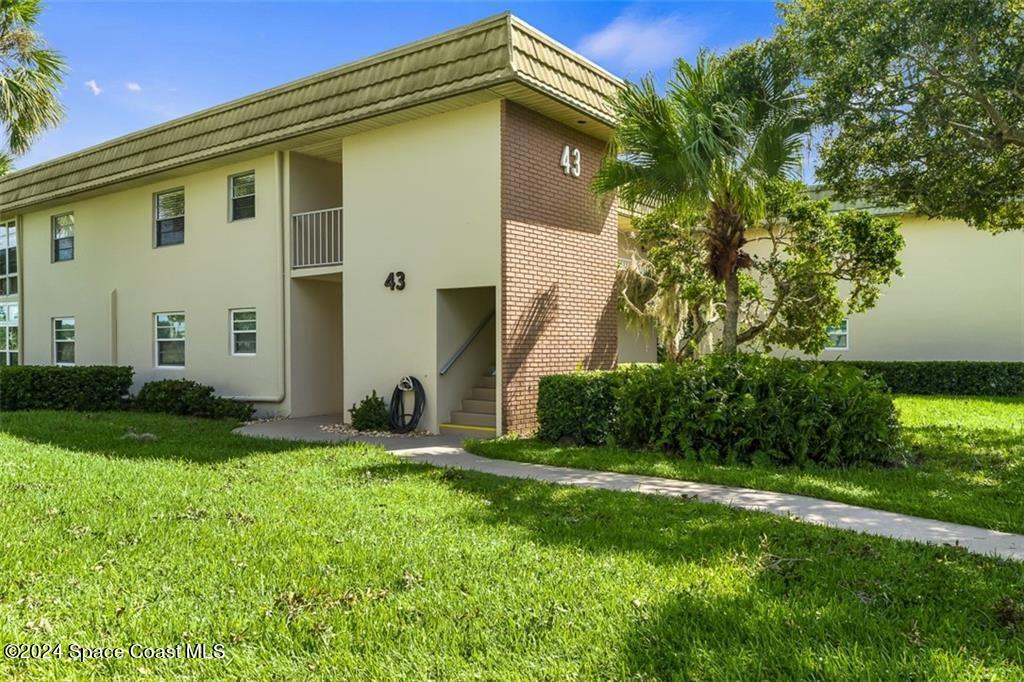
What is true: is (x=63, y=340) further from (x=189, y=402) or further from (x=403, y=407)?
(x=403, y=407)

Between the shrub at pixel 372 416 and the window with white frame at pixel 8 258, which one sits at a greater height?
the window with white frame at pixel 8 258

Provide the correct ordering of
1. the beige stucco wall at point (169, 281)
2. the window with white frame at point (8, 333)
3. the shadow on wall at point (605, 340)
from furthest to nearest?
1. the window with white frame at point (8, 333)
2. the beige stucco wall at point (169, 281)
3. the shadow on wall at point (605, 340)

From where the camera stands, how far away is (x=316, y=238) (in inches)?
506

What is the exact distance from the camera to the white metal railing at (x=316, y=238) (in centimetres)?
1260

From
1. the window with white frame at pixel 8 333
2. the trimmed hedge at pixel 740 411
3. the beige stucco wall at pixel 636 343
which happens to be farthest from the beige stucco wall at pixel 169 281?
the beige stucco wall at pixel 636 343

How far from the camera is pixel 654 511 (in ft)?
18.9

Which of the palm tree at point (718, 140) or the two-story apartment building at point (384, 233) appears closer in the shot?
the palm tree at point (718, 140)

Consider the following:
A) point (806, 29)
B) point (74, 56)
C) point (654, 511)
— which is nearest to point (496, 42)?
point (806, 29)

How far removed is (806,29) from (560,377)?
5398 mm

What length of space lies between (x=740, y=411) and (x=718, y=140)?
350 centimetres

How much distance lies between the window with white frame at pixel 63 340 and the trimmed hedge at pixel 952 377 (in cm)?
1939

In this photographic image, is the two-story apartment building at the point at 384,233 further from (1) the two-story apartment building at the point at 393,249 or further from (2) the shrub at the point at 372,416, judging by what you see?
(2) the shrub at the point at 372,416

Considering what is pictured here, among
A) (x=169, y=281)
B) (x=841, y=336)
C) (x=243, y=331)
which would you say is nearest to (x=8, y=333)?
(x=169, y=281)

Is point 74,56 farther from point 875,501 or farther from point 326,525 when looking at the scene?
point 875,501
